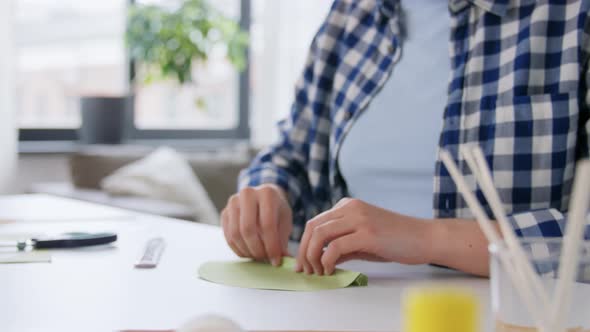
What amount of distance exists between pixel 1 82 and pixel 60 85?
62cm

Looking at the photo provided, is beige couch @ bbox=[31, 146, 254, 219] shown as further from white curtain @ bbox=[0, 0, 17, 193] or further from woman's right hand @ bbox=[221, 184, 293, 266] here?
woman's right hand @ bbox=[221, 184, 293, 266]

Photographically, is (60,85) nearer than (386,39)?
No

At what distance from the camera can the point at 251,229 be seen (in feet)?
3.28

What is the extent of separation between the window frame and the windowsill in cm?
4

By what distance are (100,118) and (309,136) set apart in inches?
94.6

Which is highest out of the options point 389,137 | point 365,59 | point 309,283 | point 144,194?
point 365,59

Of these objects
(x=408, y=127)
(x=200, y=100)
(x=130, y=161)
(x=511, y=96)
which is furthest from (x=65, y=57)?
(x=511, y=96)

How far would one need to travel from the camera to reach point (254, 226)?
39.7 inches

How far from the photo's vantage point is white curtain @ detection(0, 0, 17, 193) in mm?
3381

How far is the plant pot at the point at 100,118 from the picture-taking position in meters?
3.66

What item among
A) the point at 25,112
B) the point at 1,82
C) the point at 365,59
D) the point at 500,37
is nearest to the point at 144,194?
the point at 1,82

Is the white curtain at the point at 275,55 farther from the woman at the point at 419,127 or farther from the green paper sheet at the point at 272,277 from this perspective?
the green paper sheet at the point at 272,277

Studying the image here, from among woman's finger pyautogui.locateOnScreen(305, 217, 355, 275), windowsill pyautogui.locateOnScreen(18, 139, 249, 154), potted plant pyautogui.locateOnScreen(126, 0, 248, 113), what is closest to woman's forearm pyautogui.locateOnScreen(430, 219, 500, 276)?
woman's finger pyautogui.locateOnScreen(305, 217, 355, 275)

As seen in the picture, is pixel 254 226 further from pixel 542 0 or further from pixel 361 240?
pixel 542 0
